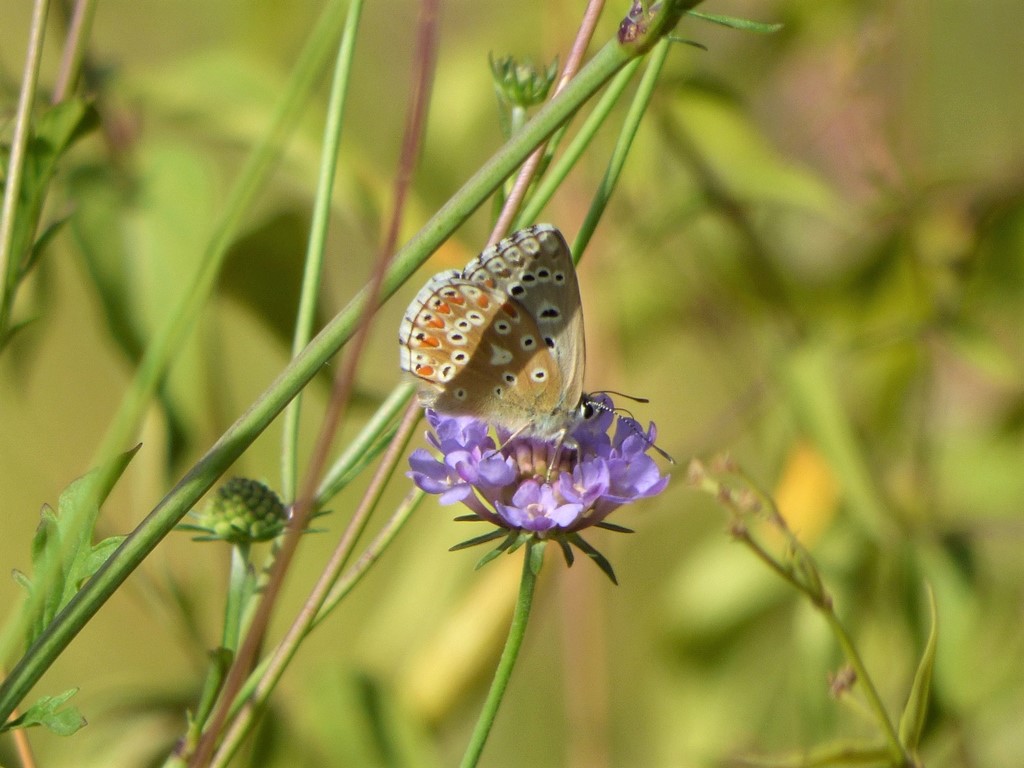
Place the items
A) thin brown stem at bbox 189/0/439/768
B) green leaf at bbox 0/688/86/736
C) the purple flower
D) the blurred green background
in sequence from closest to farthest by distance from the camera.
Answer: thin brown stem at bbox 189/0/439/768 < green leaf at bbox 0/688/86/736 < the purple flower < the blurred green background

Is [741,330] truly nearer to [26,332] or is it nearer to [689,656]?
[689,656]

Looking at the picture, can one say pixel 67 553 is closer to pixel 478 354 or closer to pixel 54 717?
pixel 54 717

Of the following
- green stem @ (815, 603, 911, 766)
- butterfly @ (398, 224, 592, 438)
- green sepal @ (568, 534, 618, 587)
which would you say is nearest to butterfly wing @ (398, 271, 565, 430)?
butterfly @ (398, 224, 592, 438)

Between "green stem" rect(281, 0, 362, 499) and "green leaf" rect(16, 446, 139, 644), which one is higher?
"green stem" rect(281, 0, 362, 499)

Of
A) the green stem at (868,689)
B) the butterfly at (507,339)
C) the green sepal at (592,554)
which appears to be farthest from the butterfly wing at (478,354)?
the green stem at (868,689)

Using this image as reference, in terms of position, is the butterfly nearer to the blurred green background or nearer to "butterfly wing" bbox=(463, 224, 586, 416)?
"butterfly wing" bbox=(463, 224, 586, 416)

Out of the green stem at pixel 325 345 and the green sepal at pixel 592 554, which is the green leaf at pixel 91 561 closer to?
the green stem at pixel 325 345
